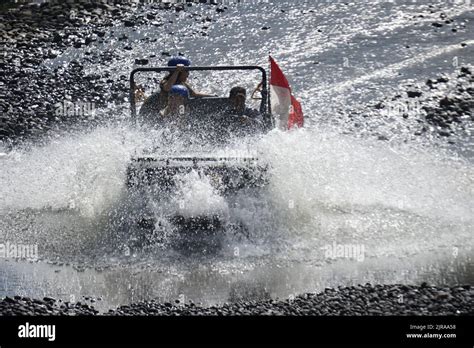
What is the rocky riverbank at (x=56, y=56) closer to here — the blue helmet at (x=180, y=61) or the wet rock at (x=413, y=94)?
the blue helmet at (x=180, y=61)

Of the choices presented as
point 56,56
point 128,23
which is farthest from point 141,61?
point 128,23

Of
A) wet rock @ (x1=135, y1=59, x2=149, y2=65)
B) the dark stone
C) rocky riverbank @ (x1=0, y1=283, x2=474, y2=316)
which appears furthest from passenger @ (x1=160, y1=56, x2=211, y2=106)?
the dark stone

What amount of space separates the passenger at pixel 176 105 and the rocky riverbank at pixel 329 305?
16.8ft

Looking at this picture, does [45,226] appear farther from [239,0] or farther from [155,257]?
[239,0]

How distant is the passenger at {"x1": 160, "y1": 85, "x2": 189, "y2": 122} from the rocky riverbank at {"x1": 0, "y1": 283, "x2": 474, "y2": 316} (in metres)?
5.13

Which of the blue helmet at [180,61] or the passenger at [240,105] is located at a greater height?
the blue helmet at [180,61]

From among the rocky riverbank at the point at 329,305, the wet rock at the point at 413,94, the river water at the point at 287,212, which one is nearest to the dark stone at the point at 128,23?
the river water at the point at 287,212

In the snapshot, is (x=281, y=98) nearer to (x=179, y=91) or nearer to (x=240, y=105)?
(x=240, y=105)

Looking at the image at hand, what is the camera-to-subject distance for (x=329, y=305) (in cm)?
969

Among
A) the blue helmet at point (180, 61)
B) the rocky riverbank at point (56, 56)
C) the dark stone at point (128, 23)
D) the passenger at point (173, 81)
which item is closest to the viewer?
the passenger at point (173, 81)

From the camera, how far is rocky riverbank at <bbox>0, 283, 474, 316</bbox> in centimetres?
945

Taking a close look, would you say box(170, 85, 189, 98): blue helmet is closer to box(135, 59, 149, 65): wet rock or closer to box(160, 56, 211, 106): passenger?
box(160, 56, 211, 106): passenger

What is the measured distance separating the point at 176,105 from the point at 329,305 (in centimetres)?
602

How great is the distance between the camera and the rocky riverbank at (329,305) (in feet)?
31.0
